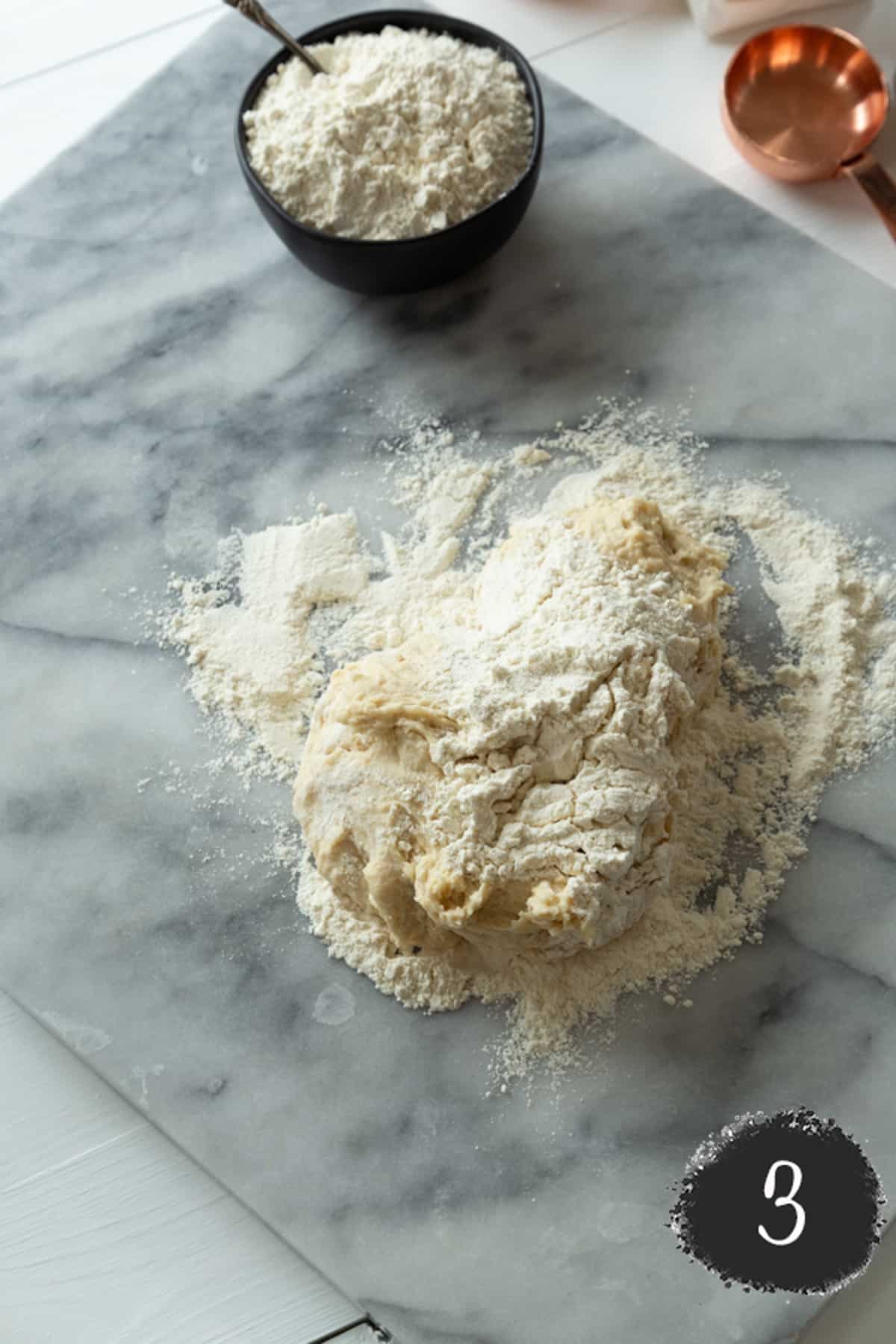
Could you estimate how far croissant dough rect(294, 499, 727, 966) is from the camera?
1.33 metres

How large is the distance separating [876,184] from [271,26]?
87 centimetres

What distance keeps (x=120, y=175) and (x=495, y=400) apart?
2.33 feet

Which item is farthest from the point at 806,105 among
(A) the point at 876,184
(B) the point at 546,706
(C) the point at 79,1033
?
(C) the point at 79,1033

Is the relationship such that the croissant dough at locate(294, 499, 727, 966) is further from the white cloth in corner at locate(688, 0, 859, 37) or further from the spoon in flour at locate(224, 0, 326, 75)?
the white cloth in corner at locate(688, 0, 859, 37)

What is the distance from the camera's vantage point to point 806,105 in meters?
1.87

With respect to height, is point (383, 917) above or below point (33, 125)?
below

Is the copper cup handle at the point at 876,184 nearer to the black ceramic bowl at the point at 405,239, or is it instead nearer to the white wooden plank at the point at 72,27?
the black ceramic bowl at the point at 405,239

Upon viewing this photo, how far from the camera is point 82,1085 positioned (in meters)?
1.51

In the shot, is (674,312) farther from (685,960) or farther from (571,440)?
(685,960)

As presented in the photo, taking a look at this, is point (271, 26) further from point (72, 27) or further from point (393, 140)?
point (72, 27)

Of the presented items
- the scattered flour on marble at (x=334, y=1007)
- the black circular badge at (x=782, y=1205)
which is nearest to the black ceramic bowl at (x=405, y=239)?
the scattered flour on marble at (x=334, y=1007)

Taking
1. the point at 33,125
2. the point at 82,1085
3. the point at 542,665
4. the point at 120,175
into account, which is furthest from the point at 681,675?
the point at 33,125

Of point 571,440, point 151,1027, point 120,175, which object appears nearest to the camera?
point 151,1027

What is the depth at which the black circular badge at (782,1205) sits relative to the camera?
1367 mm
